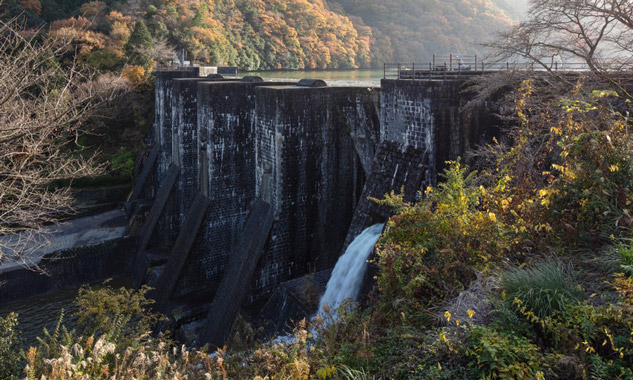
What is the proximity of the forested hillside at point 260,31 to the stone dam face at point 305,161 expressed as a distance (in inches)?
687

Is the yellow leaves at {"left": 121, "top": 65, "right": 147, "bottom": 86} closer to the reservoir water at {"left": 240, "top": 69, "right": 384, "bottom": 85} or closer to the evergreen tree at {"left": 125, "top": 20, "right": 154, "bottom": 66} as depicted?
the evergreen tree at {"left": 125, "top": 20, "right": 154, "bottom": 66}

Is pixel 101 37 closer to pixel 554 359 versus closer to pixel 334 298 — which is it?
pixel 334 298

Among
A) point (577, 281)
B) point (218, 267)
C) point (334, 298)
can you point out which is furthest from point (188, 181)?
point (577, 281)

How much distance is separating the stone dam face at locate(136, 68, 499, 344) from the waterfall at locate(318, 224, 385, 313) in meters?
0.50

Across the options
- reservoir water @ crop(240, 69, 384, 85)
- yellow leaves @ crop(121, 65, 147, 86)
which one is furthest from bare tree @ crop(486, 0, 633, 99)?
yellow leaves @ crop(121, 65, 147, 86)

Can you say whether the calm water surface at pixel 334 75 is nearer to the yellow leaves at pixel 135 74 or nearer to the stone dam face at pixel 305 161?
the yellow leaves at pixel 135 74

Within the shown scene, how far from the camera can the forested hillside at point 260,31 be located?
107 feet

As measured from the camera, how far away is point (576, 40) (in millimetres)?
9422

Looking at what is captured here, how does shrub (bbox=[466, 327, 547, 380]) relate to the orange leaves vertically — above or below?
below

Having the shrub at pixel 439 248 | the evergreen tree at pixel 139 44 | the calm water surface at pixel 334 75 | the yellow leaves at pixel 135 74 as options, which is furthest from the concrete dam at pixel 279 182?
the evergreen tree at pixel 139 44

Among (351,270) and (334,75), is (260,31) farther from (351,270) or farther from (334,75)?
(351,270)

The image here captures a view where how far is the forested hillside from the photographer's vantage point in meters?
32.7

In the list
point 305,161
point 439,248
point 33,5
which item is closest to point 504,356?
point 439,248

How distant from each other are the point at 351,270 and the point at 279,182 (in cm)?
364
